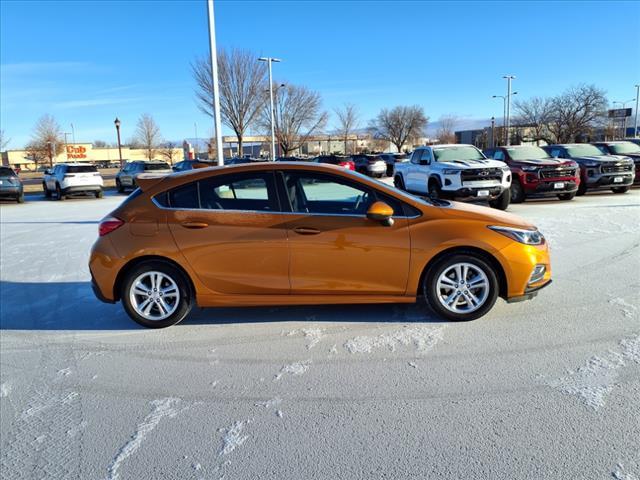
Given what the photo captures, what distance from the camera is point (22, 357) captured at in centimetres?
414

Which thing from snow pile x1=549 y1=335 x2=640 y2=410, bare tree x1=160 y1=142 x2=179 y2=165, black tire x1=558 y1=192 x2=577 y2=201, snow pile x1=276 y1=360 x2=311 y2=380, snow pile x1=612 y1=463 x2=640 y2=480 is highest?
bare tree x1=160 y1=142 x2=179 y2=165

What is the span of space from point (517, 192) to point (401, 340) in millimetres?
11383

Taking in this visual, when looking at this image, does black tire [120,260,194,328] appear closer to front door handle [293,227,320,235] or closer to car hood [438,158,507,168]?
front door handle [293,227,320,235]

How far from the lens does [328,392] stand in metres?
3.32

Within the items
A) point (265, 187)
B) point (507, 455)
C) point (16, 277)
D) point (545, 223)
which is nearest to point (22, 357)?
point (265, 187)

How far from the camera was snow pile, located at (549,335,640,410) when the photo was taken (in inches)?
124

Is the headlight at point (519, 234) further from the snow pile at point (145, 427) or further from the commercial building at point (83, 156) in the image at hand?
the commercial building at point (83, 156)

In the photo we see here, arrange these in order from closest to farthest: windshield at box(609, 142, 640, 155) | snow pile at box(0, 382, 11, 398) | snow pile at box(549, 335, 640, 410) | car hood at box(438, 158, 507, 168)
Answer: snow pile at box(549, 335, 640, 410)
snow pile at box(0, 382, 11, 398)
car hood at box(438, 158, 507, 168)
windshield at box(609, 142, 640, 155)

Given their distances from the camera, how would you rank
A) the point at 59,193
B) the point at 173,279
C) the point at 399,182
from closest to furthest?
the point at 173,279 → the point at 399,182 → the point at 59,193

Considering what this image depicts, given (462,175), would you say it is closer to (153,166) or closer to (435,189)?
(435,189)

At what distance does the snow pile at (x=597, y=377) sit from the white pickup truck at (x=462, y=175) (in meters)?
8.66

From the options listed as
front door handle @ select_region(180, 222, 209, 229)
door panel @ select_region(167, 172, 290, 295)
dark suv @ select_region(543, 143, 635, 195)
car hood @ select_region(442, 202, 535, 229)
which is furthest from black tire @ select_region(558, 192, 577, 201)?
front door handle @ select_region(180, 222, 209, 229)

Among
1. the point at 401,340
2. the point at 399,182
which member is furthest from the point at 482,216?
the point at 399,182

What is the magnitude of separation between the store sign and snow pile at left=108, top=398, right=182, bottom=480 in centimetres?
8818
